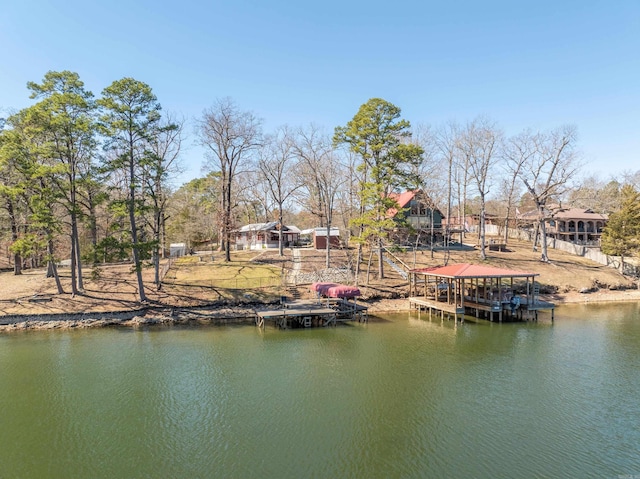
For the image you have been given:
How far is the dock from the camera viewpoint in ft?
89.2

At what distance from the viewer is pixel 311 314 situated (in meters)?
27.2

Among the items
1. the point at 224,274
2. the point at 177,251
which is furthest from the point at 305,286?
the point at 177,251

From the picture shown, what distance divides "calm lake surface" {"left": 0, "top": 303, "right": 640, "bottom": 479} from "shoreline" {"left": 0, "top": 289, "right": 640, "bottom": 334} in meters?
2.65

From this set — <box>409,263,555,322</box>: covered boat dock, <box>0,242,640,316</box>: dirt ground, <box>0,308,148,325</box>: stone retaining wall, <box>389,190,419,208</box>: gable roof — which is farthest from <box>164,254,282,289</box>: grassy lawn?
<box>389,190,419,208</box>: gable roof

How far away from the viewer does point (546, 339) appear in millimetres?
22766

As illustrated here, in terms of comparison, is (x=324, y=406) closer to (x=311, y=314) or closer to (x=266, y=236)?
(x=311, y=314)

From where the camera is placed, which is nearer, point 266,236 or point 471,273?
point 471,273

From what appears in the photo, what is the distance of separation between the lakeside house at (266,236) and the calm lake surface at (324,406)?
25354 mm

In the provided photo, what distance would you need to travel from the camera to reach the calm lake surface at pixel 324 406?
35.4 ft

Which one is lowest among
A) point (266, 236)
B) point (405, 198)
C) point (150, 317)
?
point (150, 317)

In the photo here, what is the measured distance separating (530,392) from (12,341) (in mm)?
27900

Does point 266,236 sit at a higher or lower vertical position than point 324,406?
higher

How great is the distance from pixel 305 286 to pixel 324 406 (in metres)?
19.9

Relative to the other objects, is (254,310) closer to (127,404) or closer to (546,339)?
(127,404)
